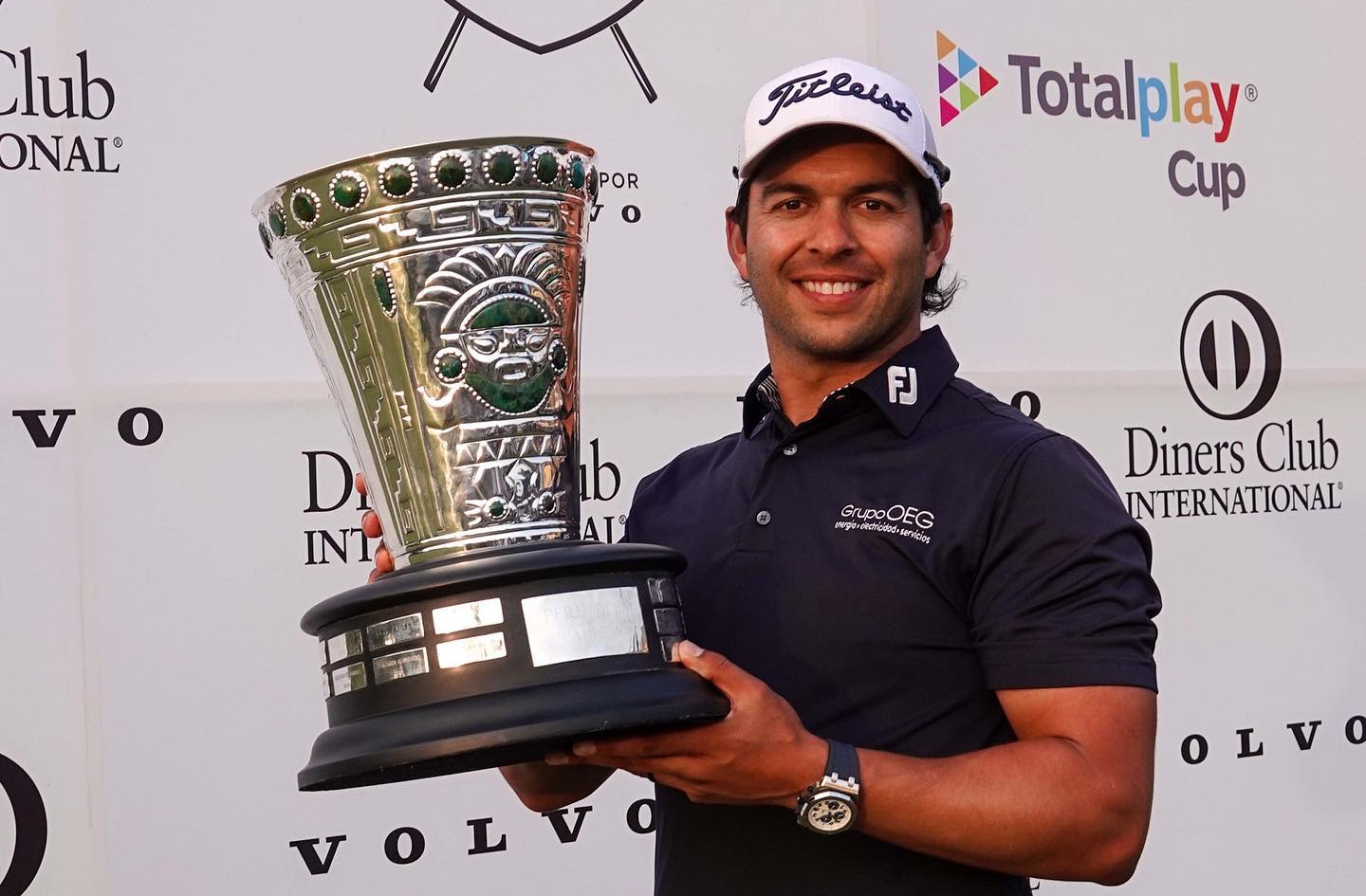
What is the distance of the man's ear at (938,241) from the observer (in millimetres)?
1641

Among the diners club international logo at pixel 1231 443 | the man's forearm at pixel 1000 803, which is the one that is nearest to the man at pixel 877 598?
the man's forearm at pixel 1000 803

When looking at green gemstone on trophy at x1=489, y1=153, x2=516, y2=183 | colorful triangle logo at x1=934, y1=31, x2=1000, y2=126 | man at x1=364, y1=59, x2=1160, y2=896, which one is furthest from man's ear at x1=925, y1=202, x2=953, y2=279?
colorful triangle logo at x1=934, y1=31, x2=1000, y2=126

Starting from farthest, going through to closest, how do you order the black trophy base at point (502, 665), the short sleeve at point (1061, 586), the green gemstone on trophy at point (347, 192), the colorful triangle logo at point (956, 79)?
1. the colorful triangle logo at point (956, 79)
2. the short sleeve at point (1061, 586)
3. the green gemstone on trophy at point (347, 192)
4. the black trophy base at point (502, 665)

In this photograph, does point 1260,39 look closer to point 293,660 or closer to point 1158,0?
point 1158,0

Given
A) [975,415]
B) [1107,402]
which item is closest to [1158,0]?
[1107,402]

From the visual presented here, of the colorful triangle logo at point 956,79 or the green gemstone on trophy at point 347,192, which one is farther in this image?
the colorful triangle logo at point 956,79

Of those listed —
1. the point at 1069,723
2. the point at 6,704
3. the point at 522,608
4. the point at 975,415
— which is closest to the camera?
the point at 522,608

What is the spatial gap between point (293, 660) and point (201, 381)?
1.44 feet

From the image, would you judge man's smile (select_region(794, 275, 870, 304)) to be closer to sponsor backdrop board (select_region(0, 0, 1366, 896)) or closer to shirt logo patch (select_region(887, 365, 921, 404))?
shirt logo patch (select_region(887, 365, 921, 404))

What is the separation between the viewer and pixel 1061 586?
1.35 metres

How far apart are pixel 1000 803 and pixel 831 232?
0.60 meters

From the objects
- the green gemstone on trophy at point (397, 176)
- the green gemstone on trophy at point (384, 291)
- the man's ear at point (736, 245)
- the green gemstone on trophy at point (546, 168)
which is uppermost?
the man's ear at point (736, 245)

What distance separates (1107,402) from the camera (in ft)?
9.40

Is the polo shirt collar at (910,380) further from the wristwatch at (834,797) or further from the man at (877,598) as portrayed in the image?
the wristwatch at (834,797)
